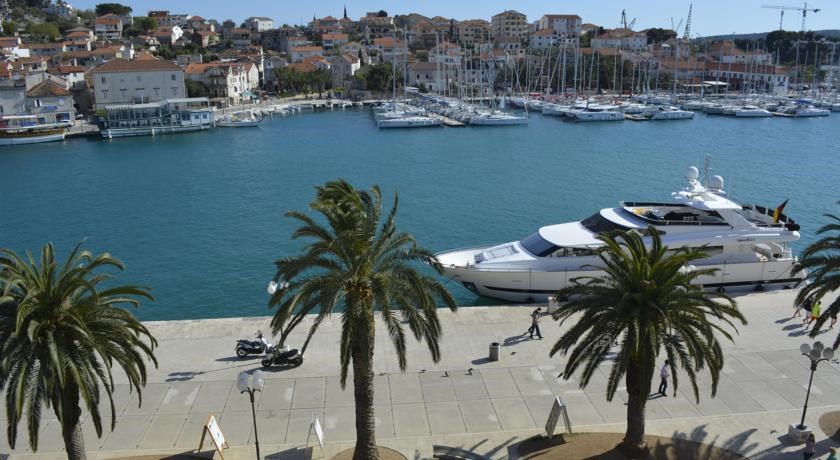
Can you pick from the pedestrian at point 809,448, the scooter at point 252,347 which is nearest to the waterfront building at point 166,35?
the scooter at point 252,347

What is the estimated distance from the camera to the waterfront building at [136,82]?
10481 centimetres

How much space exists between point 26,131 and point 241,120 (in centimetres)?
2988

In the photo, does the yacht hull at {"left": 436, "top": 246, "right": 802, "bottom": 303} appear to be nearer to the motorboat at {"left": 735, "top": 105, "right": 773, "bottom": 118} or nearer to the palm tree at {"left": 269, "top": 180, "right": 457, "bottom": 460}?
the palm tree at {"left": 269, "top": 180, "right": 457, "bottom": 460}

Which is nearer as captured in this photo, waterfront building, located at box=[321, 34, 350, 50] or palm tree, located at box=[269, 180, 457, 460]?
palm tree, located at box=[269, 180, 457, 460]

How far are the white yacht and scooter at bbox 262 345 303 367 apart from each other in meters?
10.4

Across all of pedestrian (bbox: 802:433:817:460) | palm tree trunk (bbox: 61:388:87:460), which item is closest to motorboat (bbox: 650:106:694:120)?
pedestrian (bbox: 802:433:817:460)

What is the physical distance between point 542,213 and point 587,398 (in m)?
31.8

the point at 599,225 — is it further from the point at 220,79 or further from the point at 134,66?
the point at 220,79

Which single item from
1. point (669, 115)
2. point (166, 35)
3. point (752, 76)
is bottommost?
point (669, 115)

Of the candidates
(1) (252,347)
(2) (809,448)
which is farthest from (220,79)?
(2) (809,448)

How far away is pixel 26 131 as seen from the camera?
298 ft

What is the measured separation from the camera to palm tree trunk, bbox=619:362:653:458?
14.7 m

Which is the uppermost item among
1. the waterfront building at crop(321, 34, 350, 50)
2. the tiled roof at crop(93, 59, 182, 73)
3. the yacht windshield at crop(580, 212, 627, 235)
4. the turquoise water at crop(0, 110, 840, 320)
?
the waterfront building at crop(321, 34, 350, 50)

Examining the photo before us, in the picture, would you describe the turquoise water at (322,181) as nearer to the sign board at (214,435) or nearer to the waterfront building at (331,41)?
the sign board at (214,435)
